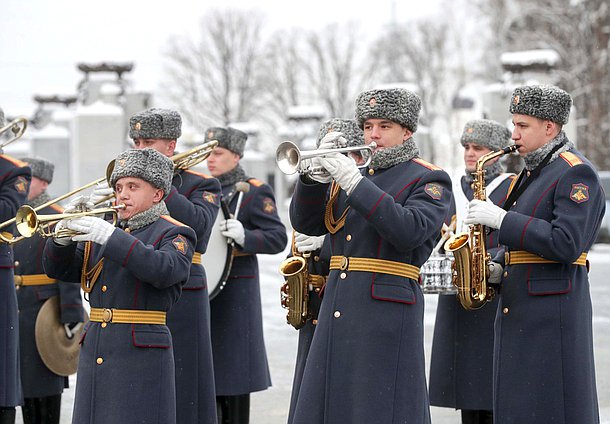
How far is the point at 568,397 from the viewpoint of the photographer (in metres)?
5.65

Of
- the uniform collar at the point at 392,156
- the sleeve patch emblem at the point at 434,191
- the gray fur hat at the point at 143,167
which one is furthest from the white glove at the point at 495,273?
the gray fur hat at the point at 143,167

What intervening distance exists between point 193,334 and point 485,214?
198 cm

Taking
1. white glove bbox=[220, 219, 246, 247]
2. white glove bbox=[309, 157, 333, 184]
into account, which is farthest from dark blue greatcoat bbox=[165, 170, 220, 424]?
white glove bbox=[309, 157, 333, 184]

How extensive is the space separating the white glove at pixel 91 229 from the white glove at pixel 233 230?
2.32m

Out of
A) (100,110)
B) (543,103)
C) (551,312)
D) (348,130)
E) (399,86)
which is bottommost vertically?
(551,312)

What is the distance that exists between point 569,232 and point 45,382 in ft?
12.2

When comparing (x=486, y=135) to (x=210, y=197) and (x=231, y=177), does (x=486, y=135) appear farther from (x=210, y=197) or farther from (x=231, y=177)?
(x=210, y=197)

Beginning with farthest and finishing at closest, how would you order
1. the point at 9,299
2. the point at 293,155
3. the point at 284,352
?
the point at 284,352 → the point at 9,299 → the point at 293,155

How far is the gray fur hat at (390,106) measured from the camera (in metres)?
5.55

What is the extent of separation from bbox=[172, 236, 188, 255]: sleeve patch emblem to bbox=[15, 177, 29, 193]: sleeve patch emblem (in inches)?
68.4

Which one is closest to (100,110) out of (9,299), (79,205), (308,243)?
(9,299)

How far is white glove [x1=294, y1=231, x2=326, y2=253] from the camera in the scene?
6.52m

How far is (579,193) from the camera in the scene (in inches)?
223

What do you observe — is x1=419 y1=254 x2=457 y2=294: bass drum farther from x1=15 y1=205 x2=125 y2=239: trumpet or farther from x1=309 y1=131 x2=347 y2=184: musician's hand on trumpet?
x1=15 y1=205 x2=125 y2=239: trumpet
